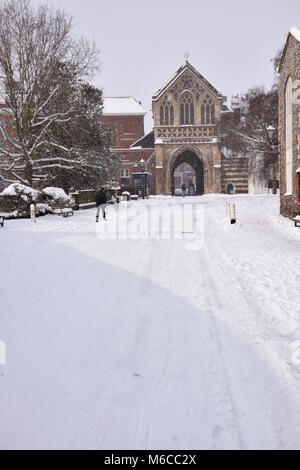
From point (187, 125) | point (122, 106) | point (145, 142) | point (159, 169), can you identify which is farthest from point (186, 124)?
point (122, 106)

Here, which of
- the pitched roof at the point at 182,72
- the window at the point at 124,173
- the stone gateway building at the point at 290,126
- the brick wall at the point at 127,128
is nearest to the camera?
the stone gateway building at the point at 290,126

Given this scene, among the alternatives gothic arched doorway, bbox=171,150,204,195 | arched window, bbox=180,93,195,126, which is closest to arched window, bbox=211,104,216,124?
arched window, bbox=180,93,195,126

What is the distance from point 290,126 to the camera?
1903 cm

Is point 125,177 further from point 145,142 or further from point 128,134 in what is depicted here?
point 128,134

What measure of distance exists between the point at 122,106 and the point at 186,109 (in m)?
16.8

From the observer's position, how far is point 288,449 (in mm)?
3080

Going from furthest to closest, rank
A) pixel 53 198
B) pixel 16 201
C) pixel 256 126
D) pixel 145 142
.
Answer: pixel 145 142
pixel 256 126
pixel 53 198
pixel 16 201

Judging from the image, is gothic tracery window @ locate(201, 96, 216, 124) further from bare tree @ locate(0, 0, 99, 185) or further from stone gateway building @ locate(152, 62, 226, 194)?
bare tree @ locate(0, 0, 99, 185)

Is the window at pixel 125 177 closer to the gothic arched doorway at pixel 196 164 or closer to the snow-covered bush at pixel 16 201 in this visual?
the gothic arched doorway at pixel 196 164

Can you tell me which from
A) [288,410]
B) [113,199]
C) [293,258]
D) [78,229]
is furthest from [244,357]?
[113,199]

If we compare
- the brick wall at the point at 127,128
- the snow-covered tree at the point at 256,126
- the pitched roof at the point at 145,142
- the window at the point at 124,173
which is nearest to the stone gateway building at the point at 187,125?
the snow-covered tree at the point at 256,126

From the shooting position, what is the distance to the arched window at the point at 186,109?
48.5 meters

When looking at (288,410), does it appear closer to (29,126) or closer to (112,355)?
(112,355)

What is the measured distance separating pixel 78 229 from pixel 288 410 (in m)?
13.3
